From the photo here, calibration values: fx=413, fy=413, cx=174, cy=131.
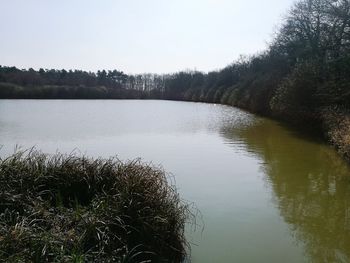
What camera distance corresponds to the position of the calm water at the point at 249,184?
6562 mm

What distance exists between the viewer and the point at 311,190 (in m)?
10.4

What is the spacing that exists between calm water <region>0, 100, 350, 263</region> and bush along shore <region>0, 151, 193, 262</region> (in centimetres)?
99

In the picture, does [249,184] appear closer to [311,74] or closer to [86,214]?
[86,214]

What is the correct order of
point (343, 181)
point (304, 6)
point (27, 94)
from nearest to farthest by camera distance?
point (343, 181) < point (304, 6) < point (27, 94)

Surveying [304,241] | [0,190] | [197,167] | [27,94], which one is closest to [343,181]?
[197,167]

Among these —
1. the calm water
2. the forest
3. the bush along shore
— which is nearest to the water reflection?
the calm water

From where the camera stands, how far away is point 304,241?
268 inches

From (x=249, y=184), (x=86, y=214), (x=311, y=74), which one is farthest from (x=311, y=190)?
(x=311, y=74)

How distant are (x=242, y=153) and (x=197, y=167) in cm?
373

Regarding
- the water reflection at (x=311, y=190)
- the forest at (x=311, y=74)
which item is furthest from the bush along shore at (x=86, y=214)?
the forest at (x=311, y=74)

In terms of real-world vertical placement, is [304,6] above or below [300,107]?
above

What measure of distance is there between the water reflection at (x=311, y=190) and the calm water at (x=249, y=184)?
0.06ft

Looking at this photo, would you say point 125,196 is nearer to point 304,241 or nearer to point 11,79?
point 304,241

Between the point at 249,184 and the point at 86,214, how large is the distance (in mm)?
6520
